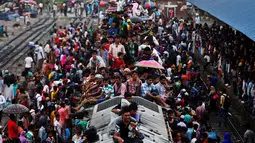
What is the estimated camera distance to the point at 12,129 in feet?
53.0

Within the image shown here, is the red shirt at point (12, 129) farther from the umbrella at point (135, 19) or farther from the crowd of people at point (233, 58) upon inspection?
the umbrella at point (135, 19)

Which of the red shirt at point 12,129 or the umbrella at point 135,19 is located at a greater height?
the umbrella at point 135,19

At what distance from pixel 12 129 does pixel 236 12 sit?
43.1 ft

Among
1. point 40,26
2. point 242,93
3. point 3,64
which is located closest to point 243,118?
point 242,93

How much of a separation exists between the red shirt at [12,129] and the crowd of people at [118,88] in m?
0.03

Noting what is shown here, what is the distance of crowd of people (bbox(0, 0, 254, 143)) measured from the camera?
49.7 ft

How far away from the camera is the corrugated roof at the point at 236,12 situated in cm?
2128

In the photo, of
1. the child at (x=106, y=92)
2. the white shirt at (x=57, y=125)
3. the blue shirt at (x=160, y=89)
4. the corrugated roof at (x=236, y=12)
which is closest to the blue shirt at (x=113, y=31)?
the corrugated roof at (x=236, y=12)

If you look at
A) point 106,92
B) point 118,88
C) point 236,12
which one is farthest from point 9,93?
point 236,12

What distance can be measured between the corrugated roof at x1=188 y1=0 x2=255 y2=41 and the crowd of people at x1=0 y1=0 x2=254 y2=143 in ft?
5.40

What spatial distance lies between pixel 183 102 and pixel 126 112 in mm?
7280

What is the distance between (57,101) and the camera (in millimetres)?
17812

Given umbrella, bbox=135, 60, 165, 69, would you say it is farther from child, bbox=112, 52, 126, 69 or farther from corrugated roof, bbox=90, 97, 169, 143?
corrugated roof, bbox=90, 97, 169, 143

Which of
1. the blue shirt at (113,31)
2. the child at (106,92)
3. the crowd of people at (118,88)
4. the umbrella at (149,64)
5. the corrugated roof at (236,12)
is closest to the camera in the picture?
the crowd of people at (118,88)
